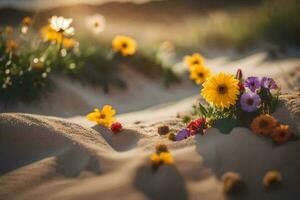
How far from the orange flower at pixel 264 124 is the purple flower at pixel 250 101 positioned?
0.14 metres

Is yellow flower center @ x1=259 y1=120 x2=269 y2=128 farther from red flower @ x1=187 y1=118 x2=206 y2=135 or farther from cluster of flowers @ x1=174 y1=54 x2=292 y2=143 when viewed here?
red flower @ x1=187 y1=118 x2=206 y2=135

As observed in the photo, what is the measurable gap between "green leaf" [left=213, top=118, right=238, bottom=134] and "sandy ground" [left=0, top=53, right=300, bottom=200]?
41 mm

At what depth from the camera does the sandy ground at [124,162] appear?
2600 millimetres

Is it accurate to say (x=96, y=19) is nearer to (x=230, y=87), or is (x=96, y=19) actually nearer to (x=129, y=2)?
(x=230, y=87)

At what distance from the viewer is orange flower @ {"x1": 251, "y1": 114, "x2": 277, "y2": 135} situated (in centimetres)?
286

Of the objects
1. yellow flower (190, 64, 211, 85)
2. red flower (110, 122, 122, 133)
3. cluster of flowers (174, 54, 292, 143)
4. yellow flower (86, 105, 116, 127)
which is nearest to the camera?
cluster of flowers (174, 54, 292, 143)

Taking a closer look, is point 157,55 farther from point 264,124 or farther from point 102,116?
point 264,124

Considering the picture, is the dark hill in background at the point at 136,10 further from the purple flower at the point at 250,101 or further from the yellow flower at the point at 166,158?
the yellow flower at the point at 166,158

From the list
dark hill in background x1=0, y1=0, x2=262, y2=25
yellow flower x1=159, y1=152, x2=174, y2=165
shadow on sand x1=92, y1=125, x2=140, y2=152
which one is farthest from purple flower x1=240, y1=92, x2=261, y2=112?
dark hill in background x1=0, y1=0, x2=262, y2=25

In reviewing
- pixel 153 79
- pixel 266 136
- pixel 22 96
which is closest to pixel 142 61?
pixel 153 79

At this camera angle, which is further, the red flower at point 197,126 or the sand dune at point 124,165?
the red flower at point 197,126

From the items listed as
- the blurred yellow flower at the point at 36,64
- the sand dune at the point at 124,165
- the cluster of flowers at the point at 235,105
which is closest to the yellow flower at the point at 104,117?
the sand dune at the point at 124,165

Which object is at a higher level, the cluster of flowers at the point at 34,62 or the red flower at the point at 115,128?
the cluster of flowers at the point at 34,62

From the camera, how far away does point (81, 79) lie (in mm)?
6188
